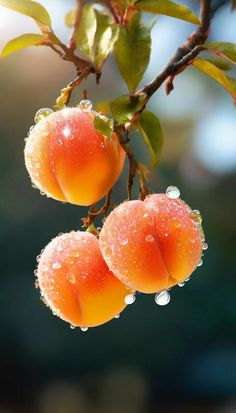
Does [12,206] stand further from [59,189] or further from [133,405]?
[59,189]

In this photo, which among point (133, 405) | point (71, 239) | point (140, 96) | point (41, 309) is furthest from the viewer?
point (133, 405)

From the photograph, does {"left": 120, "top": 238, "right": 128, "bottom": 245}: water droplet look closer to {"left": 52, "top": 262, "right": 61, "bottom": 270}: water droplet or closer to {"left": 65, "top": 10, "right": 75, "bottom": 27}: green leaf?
{"left": 52, "top": 262, "right": 61, "bottom": 270}: water droplet

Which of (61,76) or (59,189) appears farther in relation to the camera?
(61,76)

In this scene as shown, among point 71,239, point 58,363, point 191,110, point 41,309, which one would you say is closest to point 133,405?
point 58,363

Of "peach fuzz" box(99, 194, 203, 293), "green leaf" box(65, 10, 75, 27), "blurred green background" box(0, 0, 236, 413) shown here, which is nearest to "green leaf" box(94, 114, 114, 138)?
"peach fuzz" box(99, 194, 203, 293)

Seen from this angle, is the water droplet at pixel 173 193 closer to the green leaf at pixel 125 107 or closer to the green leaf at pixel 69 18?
the green leaf at pixel 125 107

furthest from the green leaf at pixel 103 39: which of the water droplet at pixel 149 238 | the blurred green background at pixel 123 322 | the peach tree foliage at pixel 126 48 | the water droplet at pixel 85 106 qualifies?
the blurred green background at pixel 123 322

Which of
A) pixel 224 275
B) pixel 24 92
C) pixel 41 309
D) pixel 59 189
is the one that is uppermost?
pixel 59 189
